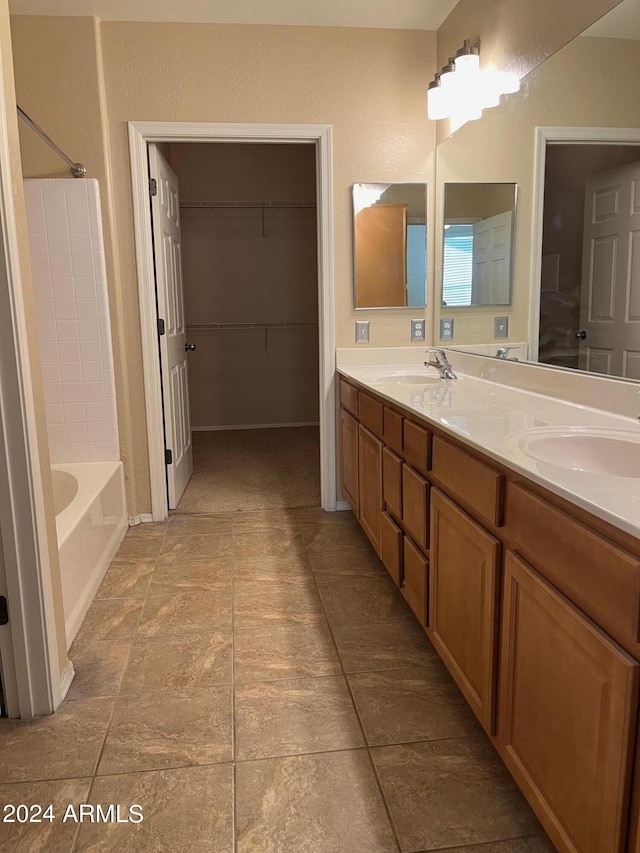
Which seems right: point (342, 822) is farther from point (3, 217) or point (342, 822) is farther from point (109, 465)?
point (109, 465)

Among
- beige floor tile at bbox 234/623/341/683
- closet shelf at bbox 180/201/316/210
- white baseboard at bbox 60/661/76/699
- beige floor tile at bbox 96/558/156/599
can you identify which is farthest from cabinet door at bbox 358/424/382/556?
closet shelf at bbox 180/201/316/210

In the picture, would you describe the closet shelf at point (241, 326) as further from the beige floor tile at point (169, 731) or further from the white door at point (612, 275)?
the beige floor tile at point (169, 731)

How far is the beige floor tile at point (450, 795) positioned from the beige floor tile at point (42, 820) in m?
0.69

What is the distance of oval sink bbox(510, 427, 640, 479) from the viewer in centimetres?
143

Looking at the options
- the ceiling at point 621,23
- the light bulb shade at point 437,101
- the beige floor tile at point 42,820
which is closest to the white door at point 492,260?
the light bulb shade at point 437,101

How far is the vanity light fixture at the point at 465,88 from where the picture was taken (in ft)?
8.16

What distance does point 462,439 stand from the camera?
59.4 inches

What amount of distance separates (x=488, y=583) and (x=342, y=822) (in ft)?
1.97

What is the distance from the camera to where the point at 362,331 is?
10.8 feet

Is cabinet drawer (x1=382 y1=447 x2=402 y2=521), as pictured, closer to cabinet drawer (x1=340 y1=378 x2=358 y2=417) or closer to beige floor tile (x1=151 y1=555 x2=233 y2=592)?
cabinet drawer (x1=340 y1=378 x2=358 y2=417)

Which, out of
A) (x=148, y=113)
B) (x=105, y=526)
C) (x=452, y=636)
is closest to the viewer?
(x=452, y=636)

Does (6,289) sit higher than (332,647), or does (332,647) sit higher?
(6,289)

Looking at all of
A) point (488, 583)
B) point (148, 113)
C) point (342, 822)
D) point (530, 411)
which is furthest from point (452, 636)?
point (148, 113)

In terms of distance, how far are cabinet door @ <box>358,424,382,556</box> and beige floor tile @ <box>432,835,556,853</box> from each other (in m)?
1.28
